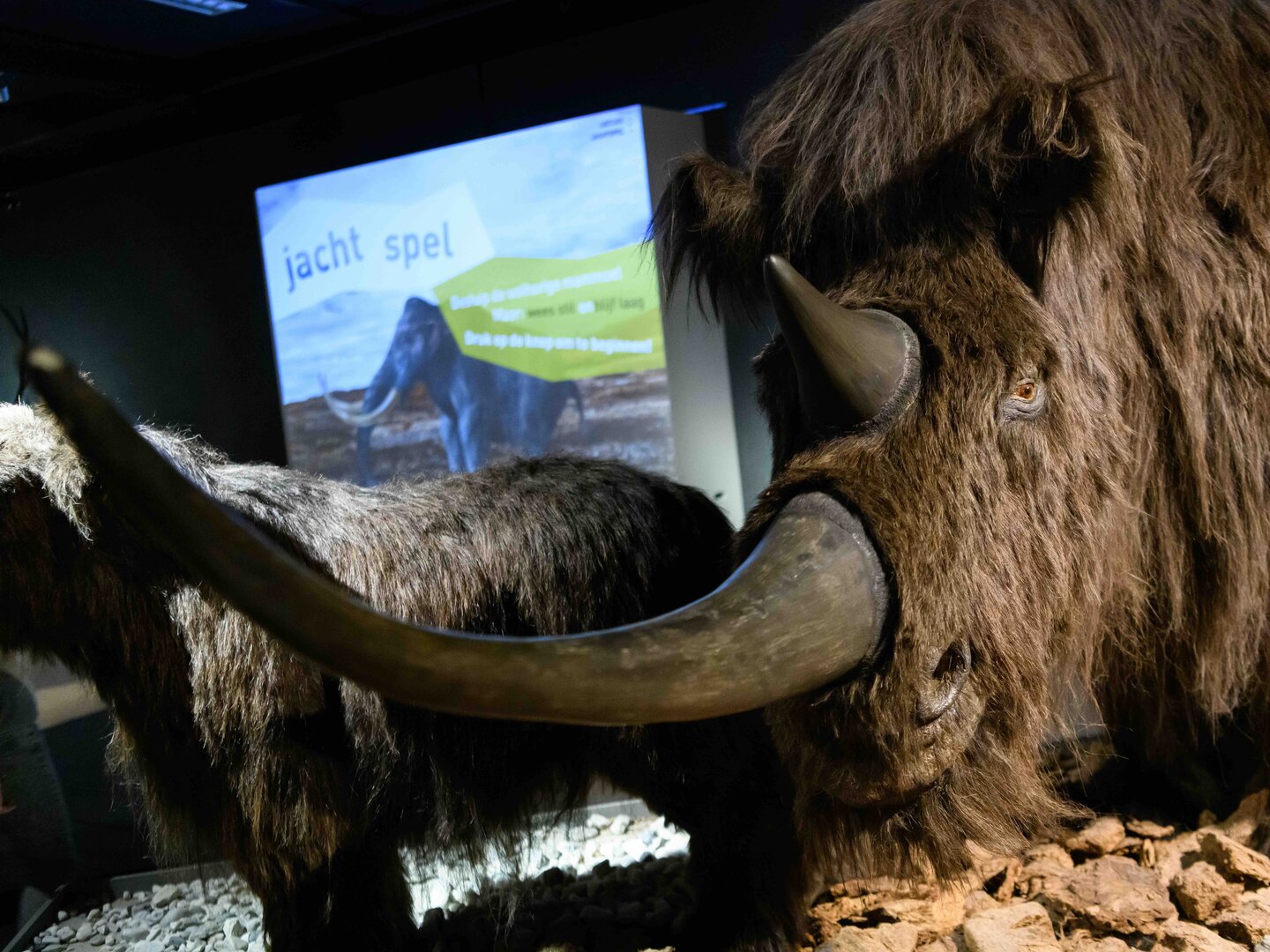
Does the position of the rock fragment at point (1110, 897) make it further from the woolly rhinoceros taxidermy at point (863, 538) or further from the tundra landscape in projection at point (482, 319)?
the tundra landscape in projection at point (482, 319)

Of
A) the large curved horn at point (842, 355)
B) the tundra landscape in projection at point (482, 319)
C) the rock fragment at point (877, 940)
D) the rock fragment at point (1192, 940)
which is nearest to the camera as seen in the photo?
the large curved horn at point (842, 355)

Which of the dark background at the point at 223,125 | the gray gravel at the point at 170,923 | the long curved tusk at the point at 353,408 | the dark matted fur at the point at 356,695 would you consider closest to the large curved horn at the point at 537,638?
the dark matted fur at the point at 356,695

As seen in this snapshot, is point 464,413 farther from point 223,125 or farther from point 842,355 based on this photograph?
point 842,355

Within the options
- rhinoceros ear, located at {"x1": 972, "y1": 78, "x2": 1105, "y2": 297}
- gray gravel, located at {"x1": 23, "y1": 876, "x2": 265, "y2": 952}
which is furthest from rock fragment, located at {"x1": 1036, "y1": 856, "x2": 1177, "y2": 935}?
gray gravel, located at {"x1": 23, "y1": 876, "x2": 265, "y2": 952}

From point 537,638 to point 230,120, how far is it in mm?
1431

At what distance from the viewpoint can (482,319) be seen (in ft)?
7.81

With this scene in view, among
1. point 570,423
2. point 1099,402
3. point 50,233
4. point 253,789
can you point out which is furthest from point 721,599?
point 570,423

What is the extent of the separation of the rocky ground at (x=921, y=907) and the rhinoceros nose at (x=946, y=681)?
0.62 meters

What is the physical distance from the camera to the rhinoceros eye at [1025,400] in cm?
119

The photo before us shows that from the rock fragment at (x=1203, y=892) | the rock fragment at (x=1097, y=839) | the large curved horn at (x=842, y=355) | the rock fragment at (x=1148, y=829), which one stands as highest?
the large curved horn at (x=842, y=355)

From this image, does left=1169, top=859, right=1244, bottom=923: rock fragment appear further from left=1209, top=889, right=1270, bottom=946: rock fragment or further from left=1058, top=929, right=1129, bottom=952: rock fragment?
left=1058, top=929, right=1129, bottom=952: rock fragment

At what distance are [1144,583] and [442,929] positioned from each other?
4.32ft

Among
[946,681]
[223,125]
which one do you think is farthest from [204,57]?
[946,681]

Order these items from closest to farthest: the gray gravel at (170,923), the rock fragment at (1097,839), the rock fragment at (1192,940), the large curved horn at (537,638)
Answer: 1. the large curved horn at (537,638)
2. the rock fragment at (1192,940)
3. the gray gravel at (170,923)
4. the rock fragment at (1097,839)
